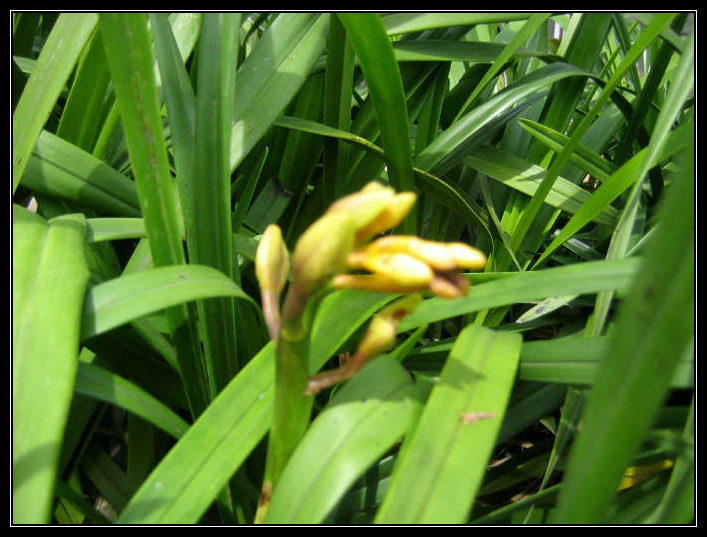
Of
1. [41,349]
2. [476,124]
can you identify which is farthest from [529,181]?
[41,349]

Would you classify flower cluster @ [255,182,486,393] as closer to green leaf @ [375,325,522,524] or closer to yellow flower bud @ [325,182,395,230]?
yellow flower bud @ [325,182,395,230]

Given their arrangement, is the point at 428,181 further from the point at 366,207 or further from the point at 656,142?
the point at 366,207

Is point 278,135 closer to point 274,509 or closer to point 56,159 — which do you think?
point 56,159

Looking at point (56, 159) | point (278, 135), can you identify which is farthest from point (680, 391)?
point (56, 159)

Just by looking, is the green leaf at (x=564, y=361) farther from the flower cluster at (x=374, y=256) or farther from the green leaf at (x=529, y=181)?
the green leaf at (x=529, y=181)

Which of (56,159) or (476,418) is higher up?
(56,159)

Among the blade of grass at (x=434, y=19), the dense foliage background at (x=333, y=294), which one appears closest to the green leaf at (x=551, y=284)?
the dense foliage background at (x=333, y=294)
